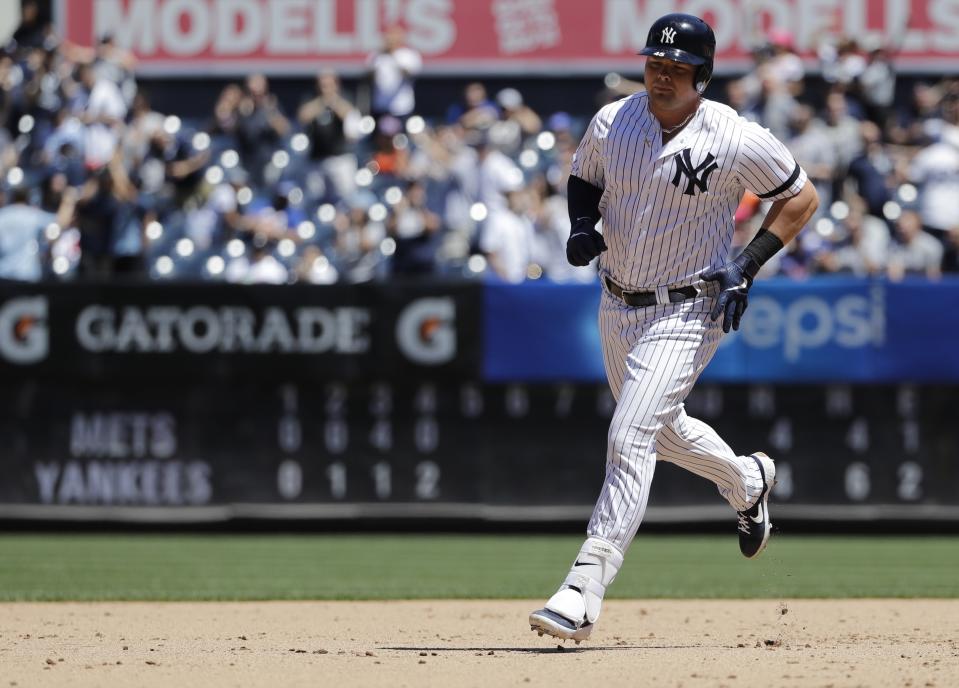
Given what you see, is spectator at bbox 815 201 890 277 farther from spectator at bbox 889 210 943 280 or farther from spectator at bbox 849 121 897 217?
spectator at bbox 849 121 897 217

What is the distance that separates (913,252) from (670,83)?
7.19 metres

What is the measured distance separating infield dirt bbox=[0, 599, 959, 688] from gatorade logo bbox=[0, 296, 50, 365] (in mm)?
4076

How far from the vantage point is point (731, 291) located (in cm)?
572

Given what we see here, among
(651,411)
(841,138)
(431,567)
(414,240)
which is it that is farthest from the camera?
(841,138)

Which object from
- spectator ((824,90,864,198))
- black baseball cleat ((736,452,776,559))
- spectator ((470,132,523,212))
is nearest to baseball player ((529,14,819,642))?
black baseball cleat ((736,452,776,559))

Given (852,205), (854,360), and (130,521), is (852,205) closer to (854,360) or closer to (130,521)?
(854,360)

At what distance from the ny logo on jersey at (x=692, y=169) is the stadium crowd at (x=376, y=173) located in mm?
6194

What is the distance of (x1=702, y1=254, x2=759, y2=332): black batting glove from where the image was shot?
5727mm

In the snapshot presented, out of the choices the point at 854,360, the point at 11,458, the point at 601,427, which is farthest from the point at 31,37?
→ the point at 854,360

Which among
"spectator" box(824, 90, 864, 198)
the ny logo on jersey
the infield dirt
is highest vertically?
"spectator" box(824, 90, 864, 198)

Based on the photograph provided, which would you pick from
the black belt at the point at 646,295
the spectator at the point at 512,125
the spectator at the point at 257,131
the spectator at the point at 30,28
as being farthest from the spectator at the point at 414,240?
the black belt at the point at 646,295

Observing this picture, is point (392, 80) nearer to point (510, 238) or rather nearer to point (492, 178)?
point (492, 178)

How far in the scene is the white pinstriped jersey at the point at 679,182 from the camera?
5.75 m

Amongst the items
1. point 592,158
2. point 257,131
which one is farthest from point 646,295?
point 257,131
